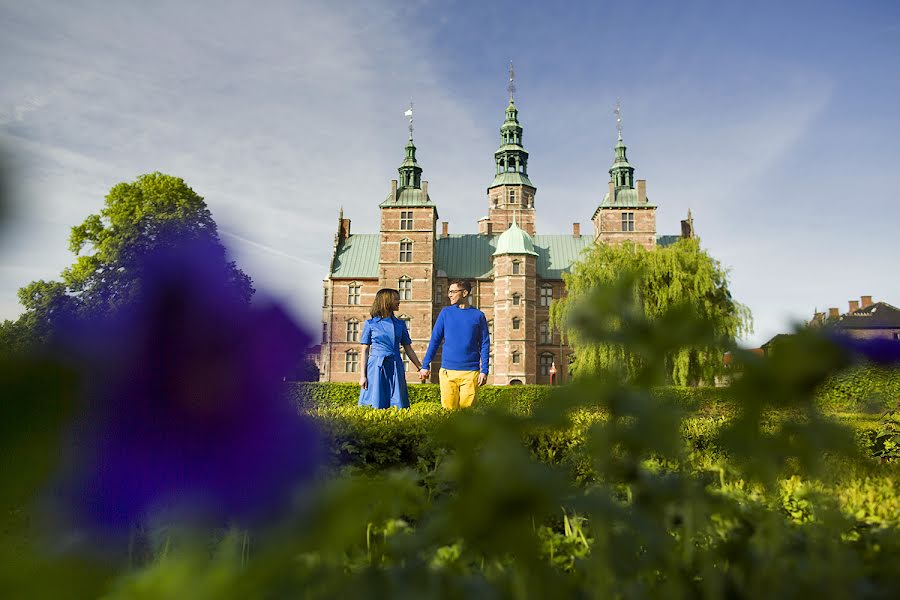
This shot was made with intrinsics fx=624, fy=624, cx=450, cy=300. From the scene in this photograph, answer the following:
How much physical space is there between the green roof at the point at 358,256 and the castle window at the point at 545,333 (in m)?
11.6

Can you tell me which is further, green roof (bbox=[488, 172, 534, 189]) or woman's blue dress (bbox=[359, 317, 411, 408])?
green roof (bbox=[488, 172, 534, 189])

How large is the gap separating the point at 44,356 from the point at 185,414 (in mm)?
169

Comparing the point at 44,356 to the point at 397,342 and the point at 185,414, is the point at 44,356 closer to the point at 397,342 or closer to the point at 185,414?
the point at 185,414

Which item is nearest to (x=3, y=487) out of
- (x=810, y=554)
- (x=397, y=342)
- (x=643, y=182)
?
(x=810, y=554)

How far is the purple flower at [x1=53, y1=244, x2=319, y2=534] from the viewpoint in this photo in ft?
2.53

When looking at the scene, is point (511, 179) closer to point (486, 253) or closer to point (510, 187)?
point (510, 187)

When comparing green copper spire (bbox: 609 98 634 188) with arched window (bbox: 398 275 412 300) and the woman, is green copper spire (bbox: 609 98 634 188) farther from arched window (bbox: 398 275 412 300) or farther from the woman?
the woman

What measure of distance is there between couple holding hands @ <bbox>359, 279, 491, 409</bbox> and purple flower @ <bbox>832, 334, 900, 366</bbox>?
609 cm

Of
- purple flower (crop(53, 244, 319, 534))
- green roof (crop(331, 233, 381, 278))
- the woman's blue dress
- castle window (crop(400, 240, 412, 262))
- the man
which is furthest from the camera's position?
green roof (crop(331, 233, 381, 278))

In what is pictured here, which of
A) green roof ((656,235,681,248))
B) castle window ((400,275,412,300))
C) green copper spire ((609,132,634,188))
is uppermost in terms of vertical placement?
green copper spire ((609,132,634,188))

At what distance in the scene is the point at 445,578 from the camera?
855 mm

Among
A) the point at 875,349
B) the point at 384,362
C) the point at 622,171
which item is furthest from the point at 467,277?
the point at 875,349

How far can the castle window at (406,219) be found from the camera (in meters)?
40.7

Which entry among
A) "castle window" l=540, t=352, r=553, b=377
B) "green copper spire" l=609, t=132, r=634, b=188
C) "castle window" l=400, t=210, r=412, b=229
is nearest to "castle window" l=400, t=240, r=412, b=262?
"castle window" l=400, t=210, r=412, b=229
